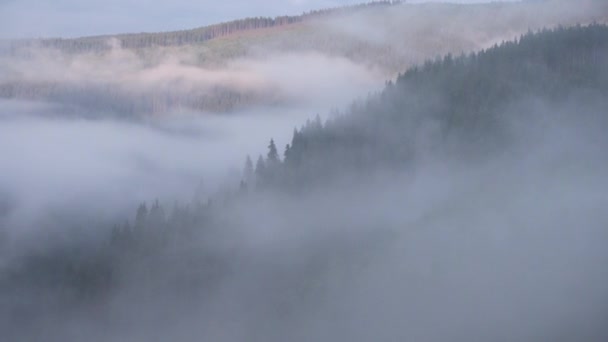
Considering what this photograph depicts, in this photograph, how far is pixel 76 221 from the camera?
114500 millimetres

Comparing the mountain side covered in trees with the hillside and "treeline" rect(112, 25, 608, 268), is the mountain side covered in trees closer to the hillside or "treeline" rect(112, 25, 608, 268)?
"treeline" rect(112, 25, 608, 268)

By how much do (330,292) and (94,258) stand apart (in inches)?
1502

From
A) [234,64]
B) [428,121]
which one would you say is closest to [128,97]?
[234,64]

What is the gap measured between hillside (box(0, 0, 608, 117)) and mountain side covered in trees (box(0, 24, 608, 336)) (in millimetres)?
63108

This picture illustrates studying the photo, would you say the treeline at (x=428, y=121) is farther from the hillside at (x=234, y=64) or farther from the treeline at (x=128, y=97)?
the treeline at (x=128, y=97)

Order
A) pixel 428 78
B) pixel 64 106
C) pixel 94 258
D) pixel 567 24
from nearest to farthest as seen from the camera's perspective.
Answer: pixel 94 258
pixel 428 78
pixel 567 24
pixel 64 106

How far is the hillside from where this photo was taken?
177750mm

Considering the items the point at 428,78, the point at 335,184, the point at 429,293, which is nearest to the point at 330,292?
the point at 429,293

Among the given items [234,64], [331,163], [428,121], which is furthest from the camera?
[234,64]

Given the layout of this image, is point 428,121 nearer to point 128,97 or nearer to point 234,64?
point 234,64

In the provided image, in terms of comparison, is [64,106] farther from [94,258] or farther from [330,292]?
[330,292]

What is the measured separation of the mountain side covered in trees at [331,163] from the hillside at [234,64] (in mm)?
63108

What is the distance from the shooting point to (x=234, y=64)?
189 meters

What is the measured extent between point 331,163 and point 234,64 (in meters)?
103
